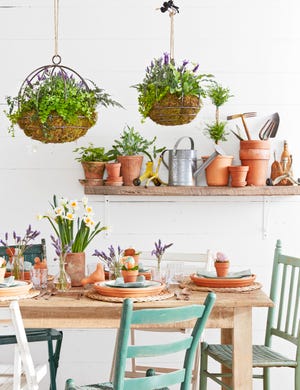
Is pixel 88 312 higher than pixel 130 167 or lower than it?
lower

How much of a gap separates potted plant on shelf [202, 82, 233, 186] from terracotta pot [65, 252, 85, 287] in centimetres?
120

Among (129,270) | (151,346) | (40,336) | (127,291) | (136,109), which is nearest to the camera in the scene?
(151,346)

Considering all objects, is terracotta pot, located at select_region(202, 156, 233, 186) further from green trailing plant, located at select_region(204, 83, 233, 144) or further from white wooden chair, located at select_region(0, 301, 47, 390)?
white wooden chair, located at select_region(0, 301, 47, 390)

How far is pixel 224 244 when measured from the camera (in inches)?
173

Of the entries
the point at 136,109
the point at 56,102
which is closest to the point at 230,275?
the point at 56,102

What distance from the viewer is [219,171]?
4266mm

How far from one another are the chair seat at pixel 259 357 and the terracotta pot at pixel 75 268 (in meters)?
0.71

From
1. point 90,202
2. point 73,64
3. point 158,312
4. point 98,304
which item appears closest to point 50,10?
point 73,64

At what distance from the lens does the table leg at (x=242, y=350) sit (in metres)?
2.92

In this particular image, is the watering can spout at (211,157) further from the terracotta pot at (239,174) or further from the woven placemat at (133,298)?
the woven placemat at (133,298)

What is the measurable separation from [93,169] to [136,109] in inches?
17.4

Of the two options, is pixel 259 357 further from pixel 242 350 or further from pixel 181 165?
pixel 181 165

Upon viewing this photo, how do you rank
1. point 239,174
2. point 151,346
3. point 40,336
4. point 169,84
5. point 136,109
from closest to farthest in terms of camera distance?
1. point 151,346
2. point 169,84
3. point 40,336
4. point 239,174
5. point 136,109

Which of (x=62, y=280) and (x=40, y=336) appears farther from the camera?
(x=40, y=336)
